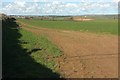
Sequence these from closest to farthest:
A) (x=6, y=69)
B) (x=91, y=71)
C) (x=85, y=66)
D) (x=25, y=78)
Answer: (x=25, y=78) < (x=6, y=69) < (x=91, y=71) < (x=85, y=66)

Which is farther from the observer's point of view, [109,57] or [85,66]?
[109,57]

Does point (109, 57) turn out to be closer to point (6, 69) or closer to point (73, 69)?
point (73, 69)

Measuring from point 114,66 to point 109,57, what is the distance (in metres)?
2.74

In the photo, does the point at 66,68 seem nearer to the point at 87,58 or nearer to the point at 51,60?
the point at 51,60

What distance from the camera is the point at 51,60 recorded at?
1533 centimetres

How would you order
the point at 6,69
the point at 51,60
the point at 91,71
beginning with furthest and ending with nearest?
1. the point at 51,60
2. the point at 91,71
3. the point at 6,69

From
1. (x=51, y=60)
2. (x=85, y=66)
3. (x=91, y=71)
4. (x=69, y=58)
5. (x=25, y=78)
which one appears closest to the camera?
(x=25, y=78)

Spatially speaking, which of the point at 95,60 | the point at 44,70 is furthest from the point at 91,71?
the point at 95,60

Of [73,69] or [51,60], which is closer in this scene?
[73,69]

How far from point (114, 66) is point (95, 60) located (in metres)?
1.76

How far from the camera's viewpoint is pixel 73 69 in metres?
13.5

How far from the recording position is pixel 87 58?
1664 centimetres

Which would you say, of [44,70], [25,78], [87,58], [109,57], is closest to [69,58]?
[87,58]

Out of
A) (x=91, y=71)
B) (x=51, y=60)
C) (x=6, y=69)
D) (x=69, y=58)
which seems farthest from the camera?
(x=69, y=58)
